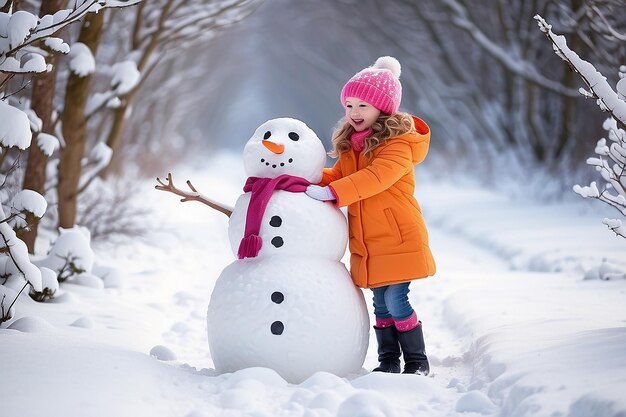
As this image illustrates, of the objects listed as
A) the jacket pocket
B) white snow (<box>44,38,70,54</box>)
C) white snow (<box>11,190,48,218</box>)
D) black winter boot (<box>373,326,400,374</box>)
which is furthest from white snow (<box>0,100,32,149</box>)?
black winter boot (<box>373,326,400,374</box>)

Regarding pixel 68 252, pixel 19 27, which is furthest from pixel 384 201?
pixel 68 252

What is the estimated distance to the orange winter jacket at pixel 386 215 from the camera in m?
3.32

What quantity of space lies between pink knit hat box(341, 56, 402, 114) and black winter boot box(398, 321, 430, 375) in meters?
1.08

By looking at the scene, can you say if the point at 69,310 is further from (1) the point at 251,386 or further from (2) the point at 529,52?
(2) the point at 529,52

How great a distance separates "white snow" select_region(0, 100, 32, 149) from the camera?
317 centimetres

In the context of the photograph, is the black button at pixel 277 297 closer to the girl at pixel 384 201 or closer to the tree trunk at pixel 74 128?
the girl at pixel 384 201

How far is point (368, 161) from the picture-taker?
3.47 m

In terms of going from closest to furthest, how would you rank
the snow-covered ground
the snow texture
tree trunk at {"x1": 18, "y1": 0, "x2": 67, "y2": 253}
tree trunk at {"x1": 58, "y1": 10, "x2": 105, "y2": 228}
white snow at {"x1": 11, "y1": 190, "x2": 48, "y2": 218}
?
the snow-covered ground, white snow at {"x1": 11, "y1": 190, "x2": 48, "y2": 218}, the snow texture, tree trunk at {"x1": 18, "y1": 0, "x2": 67, "y2": 253}, tree trunk at {"x1": 58, "y1": 10, "x2": 105, "y2": 228}

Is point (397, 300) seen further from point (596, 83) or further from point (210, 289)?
point (210, 289)

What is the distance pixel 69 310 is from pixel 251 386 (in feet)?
6.50

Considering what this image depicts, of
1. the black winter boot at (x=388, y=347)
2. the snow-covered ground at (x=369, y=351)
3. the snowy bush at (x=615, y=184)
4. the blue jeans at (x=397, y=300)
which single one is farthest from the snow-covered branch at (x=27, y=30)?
the snowy bush at (x=615, y=184)

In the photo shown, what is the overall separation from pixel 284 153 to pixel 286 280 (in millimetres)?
601

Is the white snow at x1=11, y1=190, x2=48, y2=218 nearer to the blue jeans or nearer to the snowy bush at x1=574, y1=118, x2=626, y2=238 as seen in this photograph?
the blue jeans

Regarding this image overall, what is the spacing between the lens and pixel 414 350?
11.4ft
